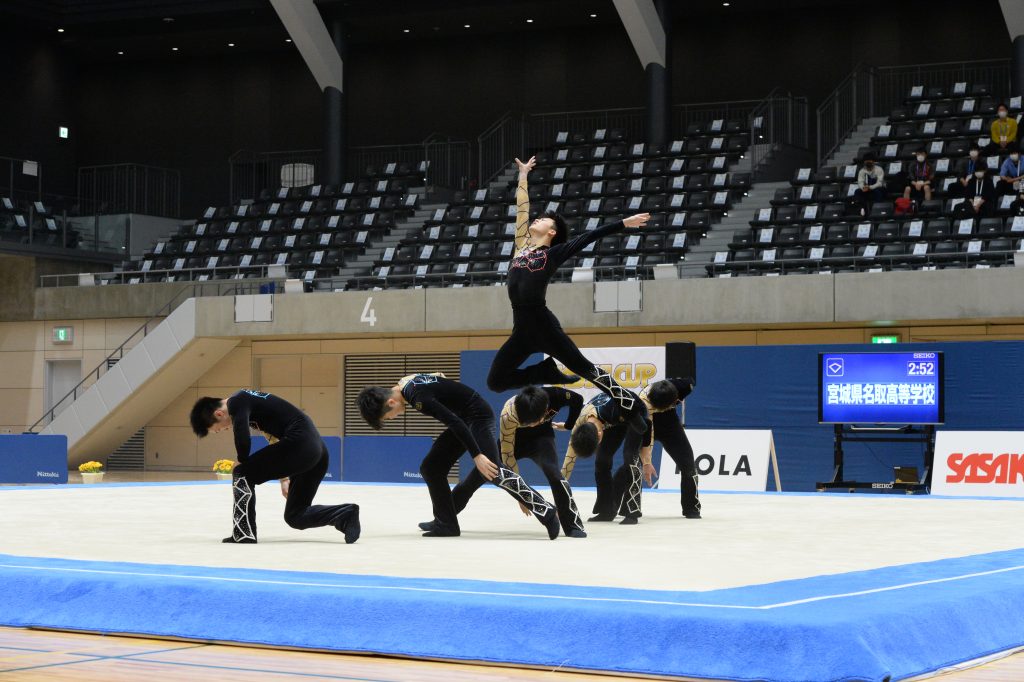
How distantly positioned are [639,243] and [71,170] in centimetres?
1665

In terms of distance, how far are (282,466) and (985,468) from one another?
10282mm

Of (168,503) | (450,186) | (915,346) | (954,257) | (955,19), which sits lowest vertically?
(168,503)

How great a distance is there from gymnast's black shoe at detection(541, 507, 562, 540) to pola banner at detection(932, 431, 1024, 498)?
856 cm

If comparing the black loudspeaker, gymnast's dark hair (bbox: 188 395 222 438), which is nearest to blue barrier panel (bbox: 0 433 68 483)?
the black loudspeaker

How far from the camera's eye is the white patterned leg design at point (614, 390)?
8.59m

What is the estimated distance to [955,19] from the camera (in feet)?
92.1

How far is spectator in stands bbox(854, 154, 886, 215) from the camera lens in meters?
22.4

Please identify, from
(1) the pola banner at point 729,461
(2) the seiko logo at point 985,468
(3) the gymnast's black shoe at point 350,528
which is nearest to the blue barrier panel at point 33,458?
(1) the pola banner at point 729,461

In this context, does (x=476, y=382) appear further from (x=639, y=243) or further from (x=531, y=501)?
(x=531, y=501)

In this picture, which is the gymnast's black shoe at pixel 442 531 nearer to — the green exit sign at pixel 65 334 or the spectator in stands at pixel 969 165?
the spectator in stands at pixel 969 165

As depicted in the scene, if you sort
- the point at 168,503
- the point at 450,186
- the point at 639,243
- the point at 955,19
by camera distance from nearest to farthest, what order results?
the point at 168,503, the point at 639,243, the point at 955,19, the point at 450,186

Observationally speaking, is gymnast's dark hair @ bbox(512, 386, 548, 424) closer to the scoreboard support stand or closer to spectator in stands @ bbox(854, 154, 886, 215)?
the scoreboard support stand

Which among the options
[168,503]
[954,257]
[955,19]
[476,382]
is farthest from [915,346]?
[955,19]

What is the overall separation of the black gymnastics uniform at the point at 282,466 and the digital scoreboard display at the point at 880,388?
9.49 m
